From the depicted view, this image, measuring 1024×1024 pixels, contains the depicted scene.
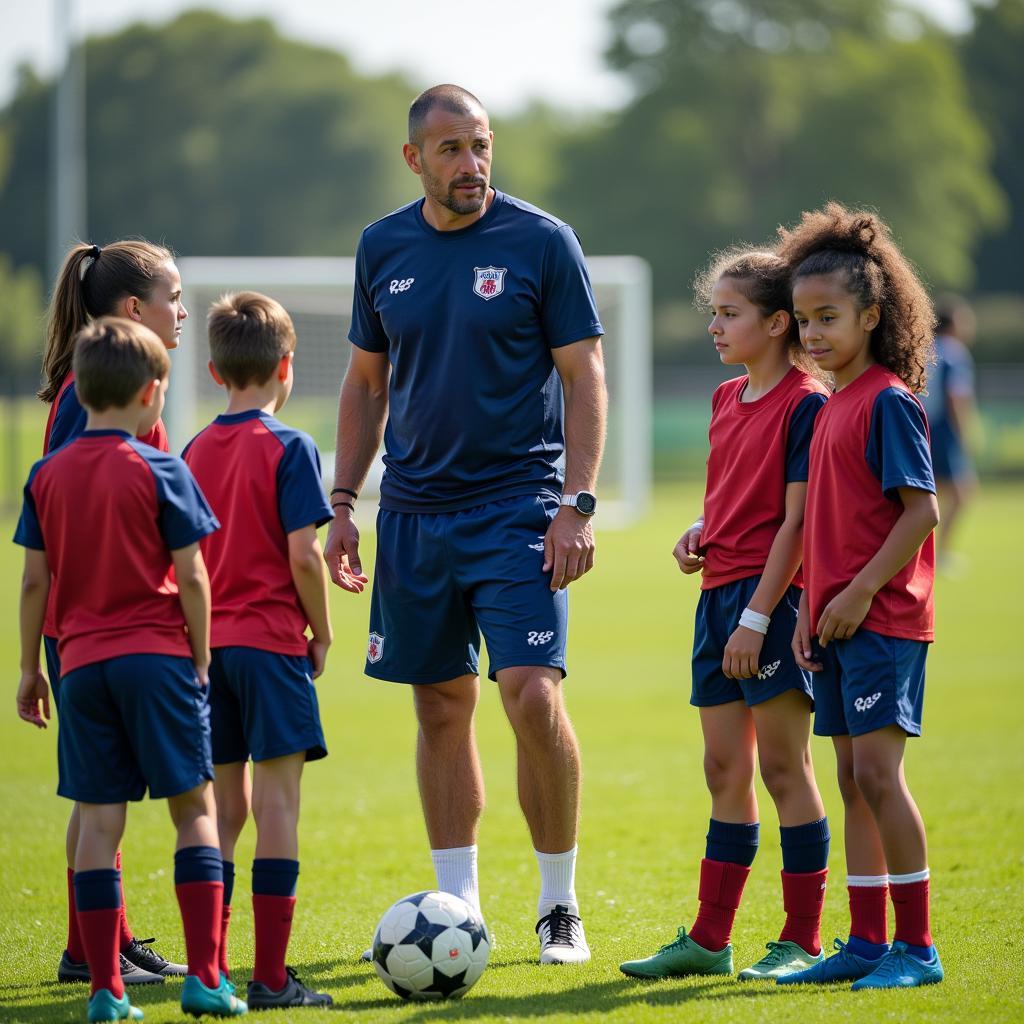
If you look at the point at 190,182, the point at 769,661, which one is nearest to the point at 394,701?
the point at 769,661

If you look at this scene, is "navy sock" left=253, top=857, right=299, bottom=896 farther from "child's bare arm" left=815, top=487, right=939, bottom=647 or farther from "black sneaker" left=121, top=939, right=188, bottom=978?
"child's bare arm" left=815, top=487, right=939, bottom=647

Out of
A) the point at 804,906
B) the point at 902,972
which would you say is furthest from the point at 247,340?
the point at 902,972

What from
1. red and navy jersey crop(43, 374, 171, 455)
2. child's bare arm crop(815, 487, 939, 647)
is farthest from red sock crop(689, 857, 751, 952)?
red and navy jersey crop(43, 374, 171, 455)

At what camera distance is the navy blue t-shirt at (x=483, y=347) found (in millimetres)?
4879

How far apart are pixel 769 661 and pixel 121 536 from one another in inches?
76.6

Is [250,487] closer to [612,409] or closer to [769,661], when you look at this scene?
[769,661]

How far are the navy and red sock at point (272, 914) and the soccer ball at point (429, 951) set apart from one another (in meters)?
0.31

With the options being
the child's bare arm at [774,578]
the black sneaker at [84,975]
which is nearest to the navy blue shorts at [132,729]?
the black sneaker at [84,975]

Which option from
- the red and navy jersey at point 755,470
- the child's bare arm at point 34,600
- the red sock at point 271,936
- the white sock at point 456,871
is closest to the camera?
the child's bare arm at point 34,600

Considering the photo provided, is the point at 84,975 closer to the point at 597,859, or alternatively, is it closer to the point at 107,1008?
the point at 107,1008

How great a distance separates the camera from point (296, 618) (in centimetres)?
435

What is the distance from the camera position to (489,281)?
4.88 m

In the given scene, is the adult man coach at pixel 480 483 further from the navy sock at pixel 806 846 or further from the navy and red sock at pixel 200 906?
the navy and red sock at pixel 200 906

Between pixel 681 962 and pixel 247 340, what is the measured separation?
2285mm
